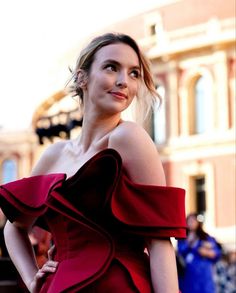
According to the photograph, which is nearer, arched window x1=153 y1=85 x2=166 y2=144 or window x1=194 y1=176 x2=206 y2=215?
window x1=194 y1=176 x2=206 y2=215

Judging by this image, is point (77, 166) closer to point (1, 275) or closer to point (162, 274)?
point (162, 274)

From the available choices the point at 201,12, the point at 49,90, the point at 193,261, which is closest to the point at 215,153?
the point at 201,12

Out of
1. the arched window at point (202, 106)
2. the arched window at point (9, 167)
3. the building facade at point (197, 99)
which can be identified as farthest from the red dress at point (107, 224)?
the arched window at point (9, 167)

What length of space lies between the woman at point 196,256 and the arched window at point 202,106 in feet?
42.1

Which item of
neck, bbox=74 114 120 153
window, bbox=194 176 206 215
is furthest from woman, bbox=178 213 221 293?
window, bbox=194 176 206 215

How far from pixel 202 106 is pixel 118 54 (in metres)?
17.6

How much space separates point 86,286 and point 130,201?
0.55 ft

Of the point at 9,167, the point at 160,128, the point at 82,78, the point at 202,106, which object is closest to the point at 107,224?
the point at 82,78

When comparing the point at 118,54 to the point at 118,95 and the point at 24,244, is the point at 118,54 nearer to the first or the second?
the point at 118,95

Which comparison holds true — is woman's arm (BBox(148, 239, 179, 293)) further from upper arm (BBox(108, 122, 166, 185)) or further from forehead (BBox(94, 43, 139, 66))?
forehead (BBox(94, 43, 139, 66))

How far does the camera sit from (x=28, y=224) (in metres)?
1.69

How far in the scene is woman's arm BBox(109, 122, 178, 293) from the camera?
146 centimetres

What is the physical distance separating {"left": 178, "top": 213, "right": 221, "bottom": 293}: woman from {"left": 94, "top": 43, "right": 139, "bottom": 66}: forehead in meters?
4.29

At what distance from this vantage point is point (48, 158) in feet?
5.68
